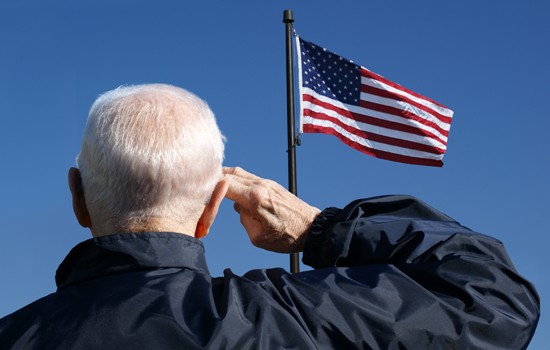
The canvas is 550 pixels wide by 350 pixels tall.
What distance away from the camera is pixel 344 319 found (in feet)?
5.80

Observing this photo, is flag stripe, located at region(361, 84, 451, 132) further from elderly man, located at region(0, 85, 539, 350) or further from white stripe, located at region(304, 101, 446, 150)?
elderly man, located at region(0, 85, 539, 350)

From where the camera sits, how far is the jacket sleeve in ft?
5.85

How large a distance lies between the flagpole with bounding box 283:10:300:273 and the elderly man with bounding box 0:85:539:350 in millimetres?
4113

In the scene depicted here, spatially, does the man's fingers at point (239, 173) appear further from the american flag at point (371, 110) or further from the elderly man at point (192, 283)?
the american flag at point (371, 110)

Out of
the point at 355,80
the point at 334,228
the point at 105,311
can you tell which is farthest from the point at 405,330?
the point at 355,80

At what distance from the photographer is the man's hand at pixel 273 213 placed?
287cm

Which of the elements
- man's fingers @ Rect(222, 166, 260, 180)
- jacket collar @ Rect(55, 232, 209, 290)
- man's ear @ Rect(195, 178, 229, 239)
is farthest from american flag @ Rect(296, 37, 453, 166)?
jacket collar @ Rect(55, 232, 209, 290)

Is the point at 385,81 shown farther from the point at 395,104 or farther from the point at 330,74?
the point at 330,74

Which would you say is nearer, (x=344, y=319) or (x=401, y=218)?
(x=344, y=319)

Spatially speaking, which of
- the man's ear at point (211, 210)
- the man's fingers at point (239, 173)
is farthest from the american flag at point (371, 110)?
the man's ear at point (211, 210)

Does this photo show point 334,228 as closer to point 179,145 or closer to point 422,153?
point 179,145

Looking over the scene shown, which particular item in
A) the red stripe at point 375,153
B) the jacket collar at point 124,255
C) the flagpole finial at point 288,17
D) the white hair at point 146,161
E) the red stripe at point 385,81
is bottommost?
the red stripe at point 375,153

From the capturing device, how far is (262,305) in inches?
69.1

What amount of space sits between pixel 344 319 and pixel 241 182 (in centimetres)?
131
